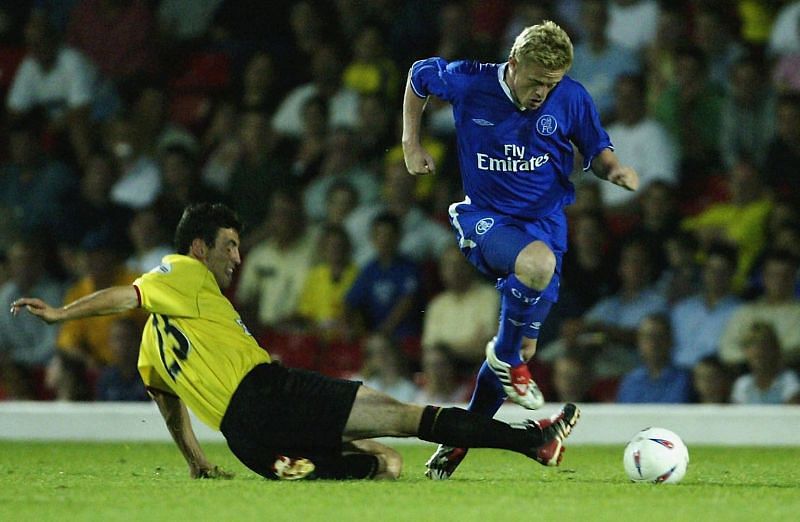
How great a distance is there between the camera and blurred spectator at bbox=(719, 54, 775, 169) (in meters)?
12.0

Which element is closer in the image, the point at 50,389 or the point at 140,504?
the point at 140,504

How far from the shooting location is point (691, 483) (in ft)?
23.6

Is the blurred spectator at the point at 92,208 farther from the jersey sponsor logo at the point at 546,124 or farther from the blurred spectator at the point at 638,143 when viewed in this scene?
the jersey sponsor logo at the point at 546,124

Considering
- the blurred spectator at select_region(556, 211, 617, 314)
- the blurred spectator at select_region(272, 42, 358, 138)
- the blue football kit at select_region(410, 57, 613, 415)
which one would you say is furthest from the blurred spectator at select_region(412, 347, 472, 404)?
the blue football kit at select_region(410, 57, 613, 415)

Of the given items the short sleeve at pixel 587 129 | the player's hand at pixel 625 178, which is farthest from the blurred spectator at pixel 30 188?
the player's hand at pixel 625 178

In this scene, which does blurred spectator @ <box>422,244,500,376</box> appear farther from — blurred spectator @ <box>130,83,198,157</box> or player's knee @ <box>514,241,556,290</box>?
player's knee @ <box>514,241,556,290</box>

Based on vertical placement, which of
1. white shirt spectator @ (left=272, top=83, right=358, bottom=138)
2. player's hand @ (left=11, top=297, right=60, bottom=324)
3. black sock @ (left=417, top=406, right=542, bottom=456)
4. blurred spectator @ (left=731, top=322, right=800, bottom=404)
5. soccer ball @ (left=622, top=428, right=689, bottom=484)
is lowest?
blurred spectator @ (left=731, top=322, right=800, bottom=404)

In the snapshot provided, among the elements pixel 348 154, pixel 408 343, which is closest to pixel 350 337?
pixel 408 343

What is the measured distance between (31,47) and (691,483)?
380 inches

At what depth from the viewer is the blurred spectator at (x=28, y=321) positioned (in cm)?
1280

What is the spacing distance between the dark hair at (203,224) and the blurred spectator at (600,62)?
19.6 feet

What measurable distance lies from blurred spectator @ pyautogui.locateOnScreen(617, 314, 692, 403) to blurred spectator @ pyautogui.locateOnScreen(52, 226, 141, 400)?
4101 mm

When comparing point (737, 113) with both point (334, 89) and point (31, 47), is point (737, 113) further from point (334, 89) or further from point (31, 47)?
point (31, 47)

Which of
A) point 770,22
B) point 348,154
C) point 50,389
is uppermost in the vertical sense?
point 770,22
